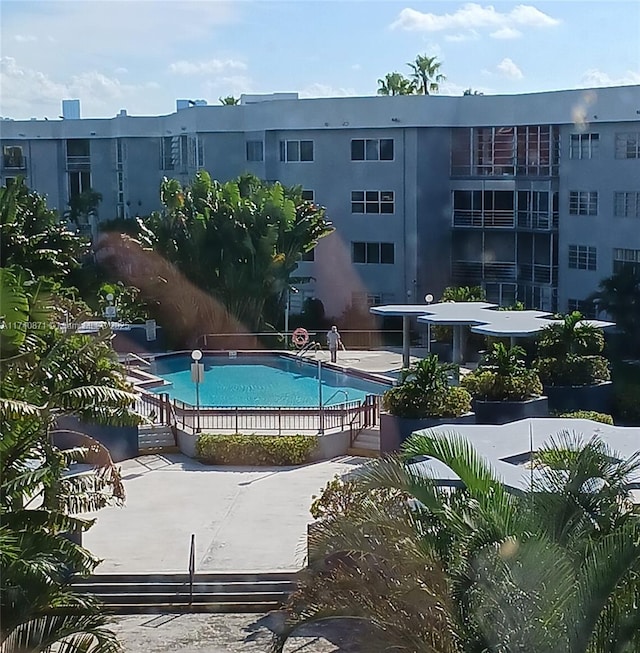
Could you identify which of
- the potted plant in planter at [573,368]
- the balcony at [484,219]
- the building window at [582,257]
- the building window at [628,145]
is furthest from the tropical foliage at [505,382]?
the balcony at [484,219]

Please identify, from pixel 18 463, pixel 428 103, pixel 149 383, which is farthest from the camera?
pixel 428 103

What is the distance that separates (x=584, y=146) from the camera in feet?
120

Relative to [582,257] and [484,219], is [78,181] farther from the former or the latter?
[582,257]

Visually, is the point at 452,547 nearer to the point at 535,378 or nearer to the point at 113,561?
the point at 113,561

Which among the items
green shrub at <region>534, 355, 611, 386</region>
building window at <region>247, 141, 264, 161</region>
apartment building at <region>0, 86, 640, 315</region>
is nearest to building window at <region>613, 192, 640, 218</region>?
apartment building at <region>0, 86, 640, 315</region>

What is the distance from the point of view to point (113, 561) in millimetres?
16797

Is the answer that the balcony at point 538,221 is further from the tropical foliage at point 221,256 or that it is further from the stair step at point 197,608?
the stair step at point 197,608

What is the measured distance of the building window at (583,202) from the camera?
36.2 metres

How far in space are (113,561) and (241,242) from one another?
17.4 m

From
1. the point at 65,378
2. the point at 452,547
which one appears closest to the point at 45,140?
the point at 65,378

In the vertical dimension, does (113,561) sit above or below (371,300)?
below

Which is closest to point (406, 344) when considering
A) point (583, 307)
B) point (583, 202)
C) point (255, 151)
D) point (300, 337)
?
point (300, 337)

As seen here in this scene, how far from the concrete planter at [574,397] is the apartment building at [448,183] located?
12.6m

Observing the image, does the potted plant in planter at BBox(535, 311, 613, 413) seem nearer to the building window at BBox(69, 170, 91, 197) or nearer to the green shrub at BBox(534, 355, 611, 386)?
the green shrub at BBox(534, 355, 611, 386)
